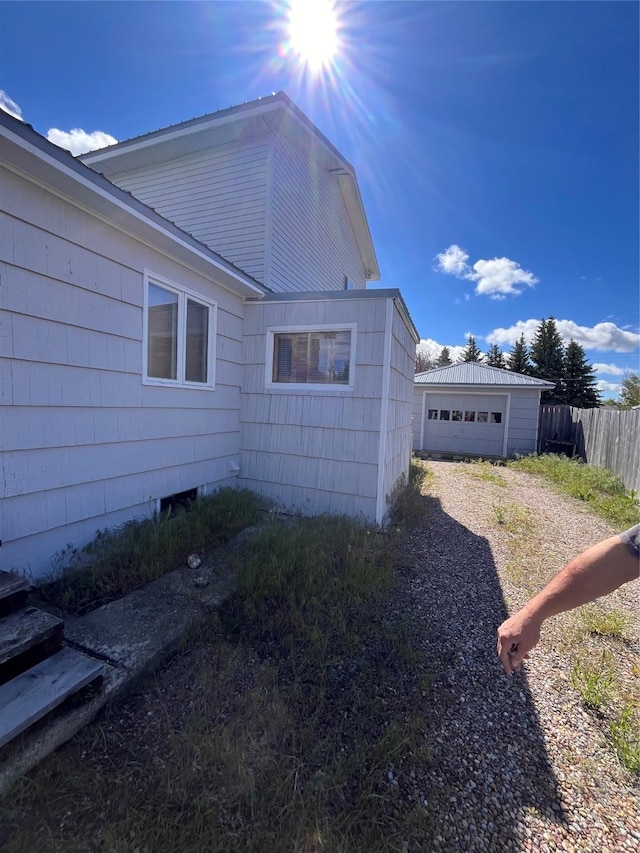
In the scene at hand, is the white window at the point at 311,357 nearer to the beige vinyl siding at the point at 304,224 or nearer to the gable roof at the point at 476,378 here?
the beige vinyl siding at the point at 304,224

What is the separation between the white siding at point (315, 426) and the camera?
14.2ft

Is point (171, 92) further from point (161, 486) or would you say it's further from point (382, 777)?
point (382, 777)

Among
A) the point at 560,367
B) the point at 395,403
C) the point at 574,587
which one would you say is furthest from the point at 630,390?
the point at 574,587

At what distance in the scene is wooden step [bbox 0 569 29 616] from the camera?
1968 millimetres

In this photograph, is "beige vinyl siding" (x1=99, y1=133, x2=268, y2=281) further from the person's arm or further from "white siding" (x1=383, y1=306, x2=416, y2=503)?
the person's arm

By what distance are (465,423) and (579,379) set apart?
17.5 m

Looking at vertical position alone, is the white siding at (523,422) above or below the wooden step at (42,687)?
above

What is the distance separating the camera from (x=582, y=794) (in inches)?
62.3

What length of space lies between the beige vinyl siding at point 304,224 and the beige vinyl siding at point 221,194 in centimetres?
26

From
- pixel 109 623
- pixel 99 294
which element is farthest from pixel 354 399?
pixel 109 623

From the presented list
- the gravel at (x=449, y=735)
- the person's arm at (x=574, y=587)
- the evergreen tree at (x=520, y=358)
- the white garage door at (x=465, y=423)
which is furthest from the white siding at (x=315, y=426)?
the evergreen tree at (x=520, y=358)

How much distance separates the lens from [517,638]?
3.99ft

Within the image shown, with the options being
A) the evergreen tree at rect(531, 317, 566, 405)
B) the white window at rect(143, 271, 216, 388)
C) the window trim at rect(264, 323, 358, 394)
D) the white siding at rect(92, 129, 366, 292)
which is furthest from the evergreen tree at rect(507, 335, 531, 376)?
the white window at rect(143, 271, 216, 388)

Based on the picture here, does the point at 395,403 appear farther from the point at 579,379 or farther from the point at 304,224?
the point at 579,379
